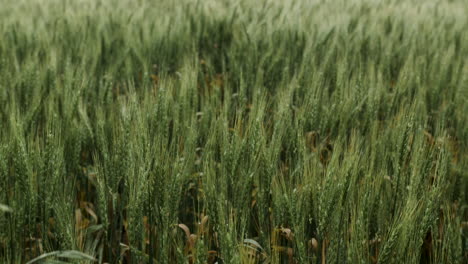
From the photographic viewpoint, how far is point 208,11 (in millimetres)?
3719

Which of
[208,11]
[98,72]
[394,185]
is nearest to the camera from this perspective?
[394,185]

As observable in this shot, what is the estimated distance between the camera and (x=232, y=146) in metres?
1.45

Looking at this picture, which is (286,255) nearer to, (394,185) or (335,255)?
(335,255)

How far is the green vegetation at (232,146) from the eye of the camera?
1.30 metres

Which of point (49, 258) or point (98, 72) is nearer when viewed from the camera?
point (49, 258)

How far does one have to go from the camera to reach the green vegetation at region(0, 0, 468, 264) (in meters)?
1.30

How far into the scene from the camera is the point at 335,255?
49.1 inches

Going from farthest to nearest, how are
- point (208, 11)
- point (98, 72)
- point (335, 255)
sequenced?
point (208, 11), point (98, 72), point (335, 255)

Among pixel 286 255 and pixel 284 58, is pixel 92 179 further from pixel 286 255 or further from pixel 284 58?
pixel 284 58

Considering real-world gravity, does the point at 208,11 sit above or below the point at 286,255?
above

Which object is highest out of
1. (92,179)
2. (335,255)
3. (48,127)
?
(48,127)

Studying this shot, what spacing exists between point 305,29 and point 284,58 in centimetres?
46

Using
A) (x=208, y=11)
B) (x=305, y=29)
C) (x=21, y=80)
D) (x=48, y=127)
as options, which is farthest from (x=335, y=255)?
(x=208, y=11)

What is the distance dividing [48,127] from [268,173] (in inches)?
26.1
